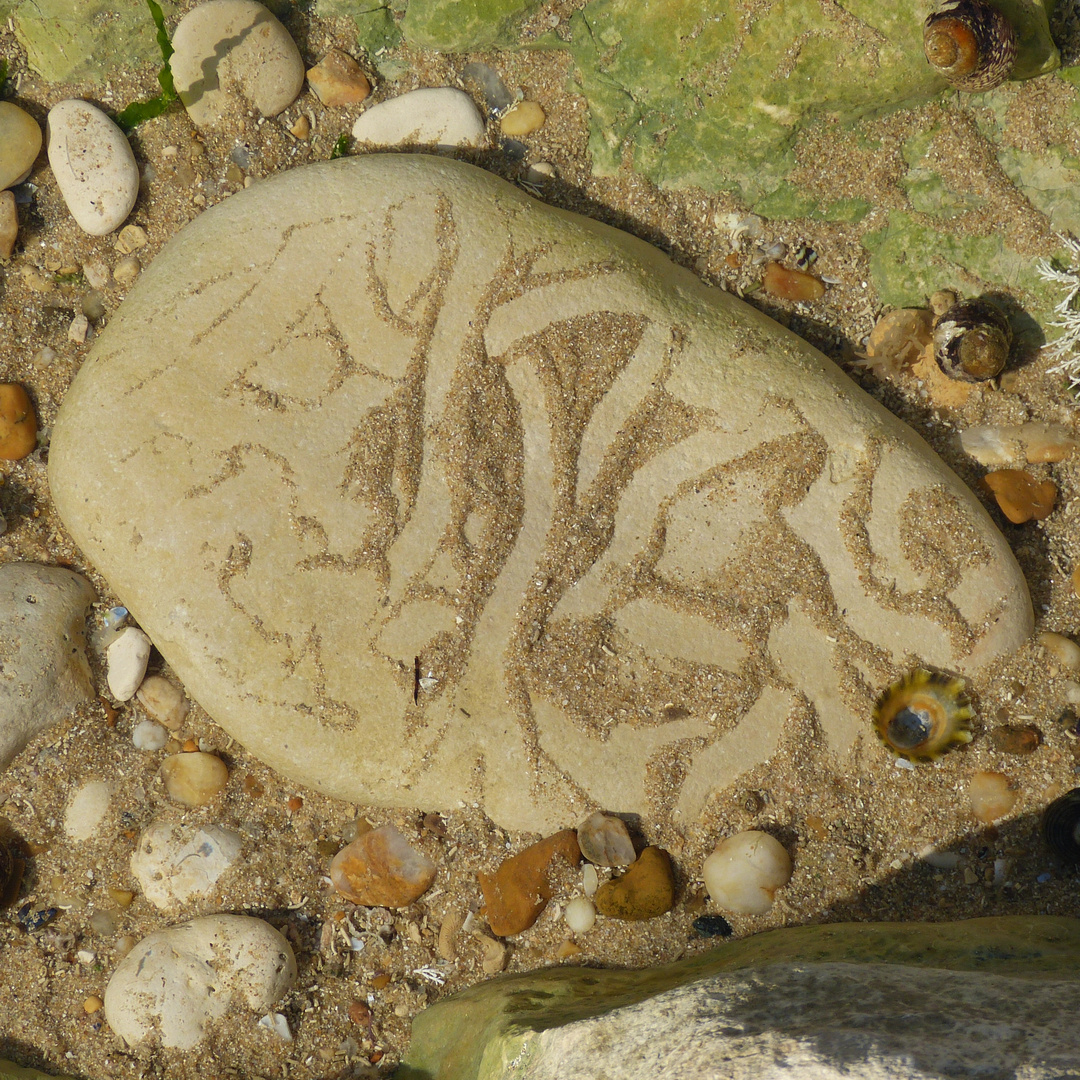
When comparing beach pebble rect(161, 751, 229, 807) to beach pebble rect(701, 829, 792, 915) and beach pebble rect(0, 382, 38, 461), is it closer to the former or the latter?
beach pebble rect(0, 382, 38, 461)

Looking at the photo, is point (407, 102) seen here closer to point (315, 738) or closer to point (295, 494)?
point (295, 494)

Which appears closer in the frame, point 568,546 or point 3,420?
point 568,546

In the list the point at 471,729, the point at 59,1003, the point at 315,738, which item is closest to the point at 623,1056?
the point at 471,729

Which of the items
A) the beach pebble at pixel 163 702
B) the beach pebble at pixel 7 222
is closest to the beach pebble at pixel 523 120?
the beach pebble at pixel 7 222

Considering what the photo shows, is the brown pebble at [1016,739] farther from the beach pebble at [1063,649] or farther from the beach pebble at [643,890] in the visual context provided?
the beach pebble at [643,890]

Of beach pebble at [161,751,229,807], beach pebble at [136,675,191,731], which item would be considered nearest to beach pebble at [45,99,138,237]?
beach pebble at [136,675,191,731]

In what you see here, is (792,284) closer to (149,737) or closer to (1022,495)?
(1022,495)
